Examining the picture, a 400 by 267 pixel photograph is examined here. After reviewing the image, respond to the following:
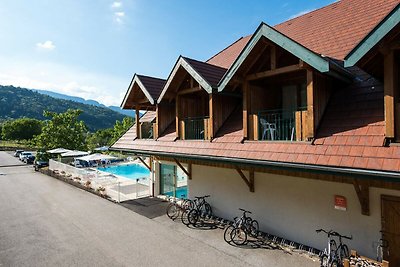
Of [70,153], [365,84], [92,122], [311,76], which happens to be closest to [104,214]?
[311,76]

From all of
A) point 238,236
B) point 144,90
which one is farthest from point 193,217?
point 144,90

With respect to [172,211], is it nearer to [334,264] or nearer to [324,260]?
[324,260]

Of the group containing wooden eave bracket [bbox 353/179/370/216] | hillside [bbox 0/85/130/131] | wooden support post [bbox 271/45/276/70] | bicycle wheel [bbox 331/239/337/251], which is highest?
hillside [bbox 0/85/130/131]

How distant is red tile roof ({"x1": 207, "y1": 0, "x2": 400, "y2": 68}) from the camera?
28.9 feet

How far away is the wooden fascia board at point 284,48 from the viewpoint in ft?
20.8

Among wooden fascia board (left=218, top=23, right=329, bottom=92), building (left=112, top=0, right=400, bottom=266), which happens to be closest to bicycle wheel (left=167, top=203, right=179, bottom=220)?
building (left=112, top=0, right=400, bottom=266)

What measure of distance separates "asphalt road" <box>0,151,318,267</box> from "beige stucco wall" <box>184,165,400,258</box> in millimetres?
973

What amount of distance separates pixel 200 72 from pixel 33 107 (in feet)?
518

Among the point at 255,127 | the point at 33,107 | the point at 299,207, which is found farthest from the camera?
the point at 33,107

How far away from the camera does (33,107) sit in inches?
5408

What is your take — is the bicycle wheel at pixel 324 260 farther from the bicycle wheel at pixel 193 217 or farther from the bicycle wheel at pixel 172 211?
the bicycle wheel at pixel 172 211

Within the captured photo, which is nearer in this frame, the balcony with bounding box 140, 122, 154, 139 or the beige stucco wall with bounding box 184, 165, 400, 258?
the beige stucco wall with bounding box 184, 165, 400, 258

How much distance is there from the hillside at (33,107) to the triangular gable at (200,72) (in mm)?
124134

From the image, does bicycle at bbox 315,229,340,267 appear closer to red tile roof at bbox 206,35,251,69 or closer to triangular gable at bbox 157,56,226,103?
triangular gable at bbox 157,56,226,103
